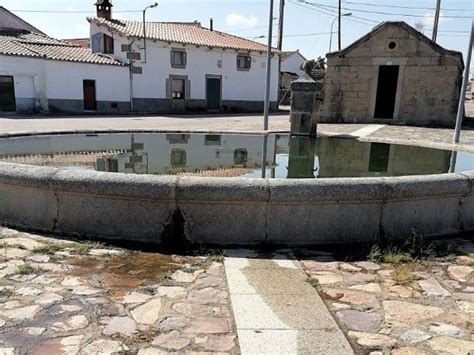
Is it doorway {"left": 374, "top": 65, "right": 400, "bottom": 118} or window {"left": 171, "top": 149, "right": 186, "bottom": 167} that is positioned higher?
doorway {"left": 374, "top": 65, "right": 400, "bottom": 118}

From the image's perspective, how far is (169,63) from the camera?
30250mm

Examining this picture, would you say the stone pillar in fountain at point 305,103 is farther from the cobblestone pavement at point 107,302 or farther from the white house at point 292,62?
the white house at point 292,62

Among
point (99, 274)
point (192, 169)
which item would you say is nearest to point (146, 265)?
point (99, 274)

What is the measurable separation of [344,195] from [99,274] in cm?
221

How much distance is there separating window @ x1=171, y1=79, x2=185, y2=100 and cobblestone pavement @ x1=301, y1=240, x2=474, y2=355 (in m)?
28.5

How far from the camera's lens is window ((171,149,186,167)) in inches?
235

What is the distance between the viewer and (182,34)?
32.5m

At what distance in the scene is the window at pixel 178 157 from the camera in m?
5.97

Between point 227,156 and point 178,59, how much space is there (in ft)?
84.3

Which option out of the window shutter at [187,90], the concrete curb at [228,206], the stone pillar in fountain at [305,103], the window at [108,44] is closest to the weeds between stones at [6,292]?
the concrete curb at [228,206]

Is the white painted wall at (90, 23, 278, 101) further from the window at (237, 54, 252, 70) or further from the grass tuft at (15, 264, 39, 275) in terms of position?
the grass tuft at (15, 264, 39, 275)

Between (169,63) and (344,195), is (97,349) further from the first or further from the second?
(169,63)

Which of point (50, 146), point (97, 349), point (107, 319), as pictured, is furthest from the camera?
point (50, 146)

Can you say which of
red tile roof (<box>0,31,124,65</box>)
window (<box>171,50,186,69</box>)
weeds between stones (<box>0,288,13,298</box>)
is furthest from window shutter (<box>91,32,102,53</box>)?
weeds between stones (<box>0,288,13,298</box>)
